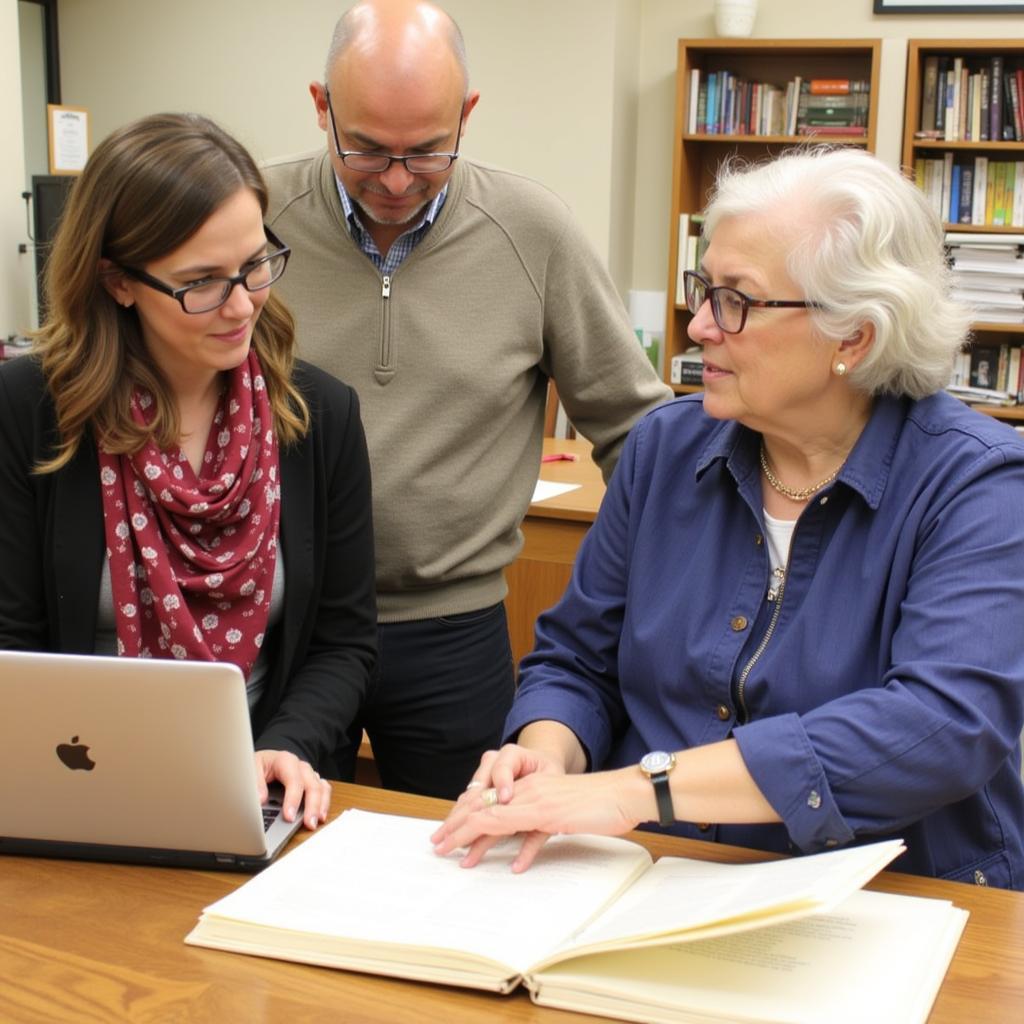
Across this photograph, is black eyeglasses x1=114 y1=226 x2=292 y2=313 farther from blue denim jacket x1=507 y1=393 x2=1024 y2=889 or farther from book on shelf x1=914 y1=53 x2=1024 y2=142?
book on shelf x1=914 y1=53 x2=1024 y2=142

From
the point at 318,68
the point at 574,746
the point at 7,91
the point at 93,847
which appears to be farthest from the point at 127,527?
the point at 318,68

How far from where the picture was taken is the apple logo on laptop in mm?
1198

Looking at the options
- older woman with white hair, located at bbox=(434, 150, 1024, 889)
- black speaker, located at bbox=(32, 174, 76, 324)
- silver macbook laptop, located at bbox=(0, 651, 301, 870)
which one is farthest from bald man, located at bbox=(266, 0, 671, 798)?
black speaker, located at bbox=(32, 174, 76, 324)

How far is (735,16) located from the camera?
530 cm

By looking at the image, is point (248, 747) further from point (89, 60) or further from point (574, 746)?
point (89, 60)

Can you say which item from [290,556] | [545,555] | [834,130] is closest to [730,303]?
[290,556]

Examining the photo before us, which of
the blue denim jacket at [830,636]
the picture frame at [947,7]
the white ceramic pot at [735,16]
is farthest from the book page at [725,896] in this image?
the picture frame at [947,7]

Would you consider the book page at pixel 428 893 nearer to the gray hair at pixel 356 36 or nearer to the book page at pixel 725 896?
the book page at pixel 725 896

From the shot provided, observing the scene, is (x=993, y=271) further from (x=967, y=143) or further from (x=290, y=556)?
(x=290, y=556)

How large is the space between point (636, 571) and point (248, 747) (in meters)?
0.57

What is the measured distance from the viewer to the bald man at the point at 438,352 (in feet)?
6.50

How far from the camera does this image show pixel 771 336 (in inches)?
56.6

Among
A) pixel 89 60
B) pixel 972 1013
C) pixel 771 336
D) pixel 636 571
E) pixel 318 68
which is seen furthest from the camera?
pixel 89 60

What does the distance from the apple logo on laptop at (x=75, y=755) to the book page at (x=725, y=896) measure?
470 millimetres
